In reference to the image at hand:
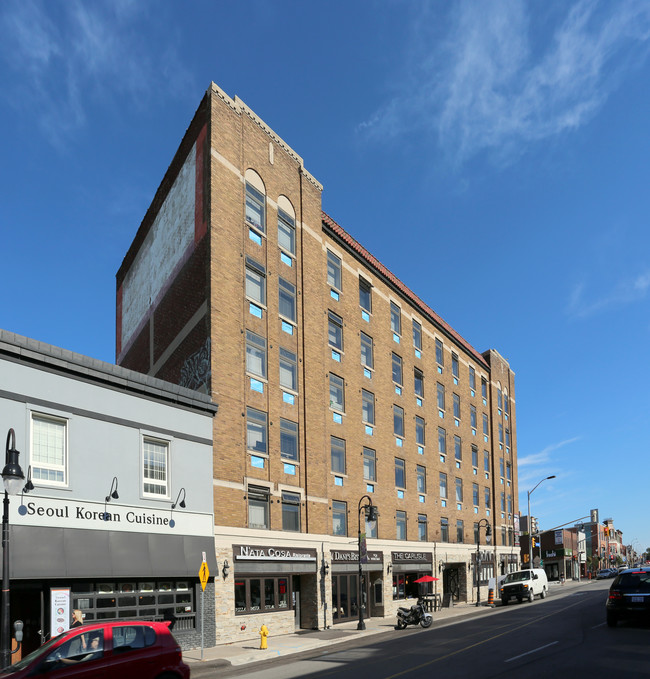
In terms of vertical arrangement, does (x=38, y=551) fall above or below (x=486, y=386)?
below

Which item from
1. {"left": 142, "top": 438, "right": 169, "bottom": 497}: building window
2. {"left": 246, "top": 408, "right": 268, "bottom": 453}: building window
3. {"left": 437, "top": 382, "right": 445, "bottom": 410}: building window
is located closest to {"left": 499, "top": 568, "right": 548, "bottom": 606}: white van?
{"left": 437, "top": 382, "right": 445, "bottom": 410}: building window

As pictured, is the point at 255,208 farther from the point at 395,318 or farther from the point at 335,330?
the point at 395,318

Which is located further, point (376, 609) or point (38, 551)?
point (376, 609)

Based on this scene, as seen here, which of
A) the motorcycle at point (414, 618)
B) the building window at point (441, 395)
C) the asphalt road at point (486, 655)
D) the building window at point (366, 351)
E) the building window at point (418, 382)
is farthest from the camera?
the building window at point (441, 395)

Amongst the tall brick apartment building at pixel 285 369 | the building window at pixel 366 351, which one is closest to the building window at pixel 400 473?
the tall brick apartment building at pixel 285 369

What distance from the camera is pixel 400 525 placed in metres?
42.3

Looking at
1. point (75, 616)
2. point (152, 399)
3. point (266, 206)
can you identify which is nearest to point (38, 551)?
point (75, 616)

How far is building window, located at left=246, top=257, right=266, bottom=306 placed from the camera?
3136 centimetres

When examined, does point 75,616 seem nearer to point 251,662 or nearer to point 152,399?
point 251,662

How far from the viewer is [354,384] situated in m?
38.9

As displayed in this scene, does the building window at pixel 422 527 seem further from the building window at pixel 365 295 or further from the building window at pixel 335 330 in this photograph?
the building window at pixel 335 330

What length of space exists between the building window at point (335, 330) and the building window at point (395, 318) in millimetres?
7471

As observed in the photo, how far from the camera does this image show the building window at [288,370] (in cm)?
3259

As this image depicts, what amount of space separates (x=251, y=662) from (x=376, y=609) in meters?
18.3
